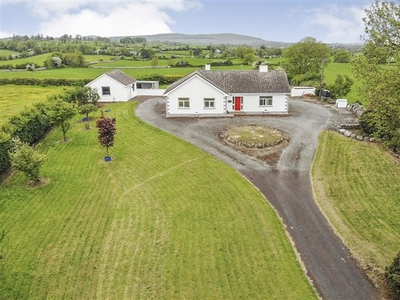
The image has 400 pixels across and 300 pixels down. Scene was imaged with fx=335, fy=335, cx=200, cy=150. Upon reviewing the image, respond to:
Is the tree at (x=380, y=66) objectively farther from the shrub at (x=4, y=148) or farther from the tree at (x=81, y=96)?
the tree at (x=81, y=96)

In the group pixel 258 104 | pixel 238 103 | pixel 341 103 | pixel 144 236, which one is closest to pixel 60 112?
pixel 144 236

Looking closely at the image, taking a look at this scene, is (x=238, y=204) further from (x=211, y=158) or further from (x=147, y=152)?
(x=147, y=152)

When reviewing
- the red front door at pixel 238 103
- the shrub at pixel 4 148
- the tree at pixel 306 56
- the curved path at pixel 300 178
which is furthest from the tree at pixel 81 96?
the tree at pixel 306 56

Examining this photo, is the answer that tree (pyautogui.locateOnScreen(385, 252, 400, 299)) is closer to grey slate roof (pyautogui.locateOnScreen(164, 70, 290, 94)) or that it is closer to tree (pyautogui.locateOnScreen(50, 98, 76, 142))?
tree (pyautogui.locateOnScreen(50, 98, 76, 142))

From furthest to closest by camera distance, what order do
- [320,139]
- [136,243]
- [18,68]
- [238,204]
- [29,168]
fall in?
[18,68]
[320,139]
[29,168]
[238,204]
[136,243]

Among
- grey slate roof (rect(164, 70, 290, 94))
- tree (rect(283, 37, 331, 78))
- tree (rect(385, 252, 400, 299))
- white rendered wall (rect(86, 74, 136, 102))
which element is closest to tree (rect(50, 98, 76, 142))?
grey slate roof (rect(164, 70, 290, 94))

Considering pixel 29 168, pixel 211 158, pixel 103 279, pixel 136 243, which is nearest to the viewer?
pixel 103 279

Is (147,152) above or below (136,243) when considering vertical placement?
above

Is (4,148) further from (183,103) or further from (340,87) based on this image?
(340,87)

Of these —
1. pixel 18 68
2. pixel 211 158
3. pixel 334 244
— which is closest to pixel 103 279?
pixel 334 244
